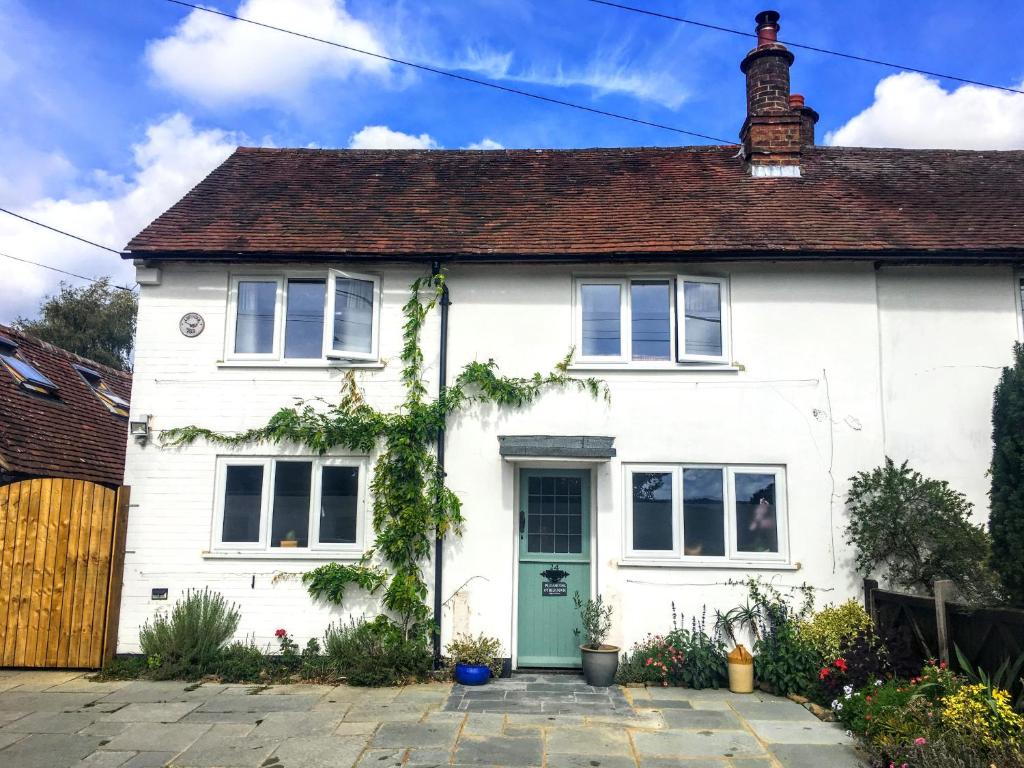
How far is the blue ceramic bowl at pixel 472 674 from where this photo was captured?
8.35 metres

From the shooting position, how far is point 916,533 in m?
8.27

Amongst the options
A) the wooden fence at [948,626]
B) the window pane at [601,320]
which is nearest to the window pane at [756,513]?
the wooden fence at [948,626]

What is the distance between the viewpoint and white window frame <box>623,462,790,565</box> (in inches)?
350

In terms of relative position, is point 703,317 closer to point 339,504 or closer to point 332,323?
point 332,323

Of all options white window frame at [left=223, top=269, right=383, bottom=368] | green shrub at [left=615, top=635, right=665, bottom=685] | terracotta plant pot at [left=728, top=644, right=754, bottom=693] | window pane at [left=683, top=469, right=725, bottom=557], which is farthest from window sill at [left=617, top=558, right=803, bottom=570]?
white window frame at [left=223, top=269, right=383, bottom=368]

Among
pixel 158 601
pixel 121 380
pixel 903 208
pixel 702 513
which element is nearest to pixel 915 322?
pixel 903 208

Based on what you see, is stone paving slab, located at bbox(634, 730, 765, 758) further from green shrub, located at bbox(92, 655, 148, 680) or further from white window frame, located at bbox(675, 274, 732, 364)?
green shrub, located at bbox(92, 655, 148, 680)

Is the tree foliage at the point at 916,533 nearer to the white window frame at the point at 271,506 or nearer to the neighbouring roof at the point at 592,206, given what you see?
the neighbouring roof at the point at 592,206

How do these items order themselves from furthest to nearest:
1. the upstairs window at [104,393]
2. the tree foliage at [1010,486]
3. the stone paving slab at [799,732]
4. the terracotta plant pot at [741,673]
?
the upstairs window at [104,393]
the terracotta plant pot at [741,673]
the tree foliage at [1010,486]
the stone paving slab at [799,732]

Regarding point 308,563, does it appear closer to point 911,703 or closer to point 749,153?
point 911,703

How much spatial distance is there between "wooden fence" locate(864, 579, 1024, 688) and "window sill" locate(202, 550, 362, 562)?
581cm

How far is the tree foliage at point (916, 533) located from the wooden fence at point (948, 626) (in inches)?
15.4

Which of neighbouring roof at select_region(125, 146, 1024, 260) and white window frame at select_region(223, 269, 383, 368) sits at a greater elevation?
neighbouring roof at select_region(125, 146, 1024, 260)

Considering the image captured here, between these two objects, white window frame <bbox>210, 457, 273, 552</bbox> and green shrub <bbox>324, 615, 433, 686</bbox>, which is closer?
green shrub <bbox>324, 615, 433, 686</bbox>
